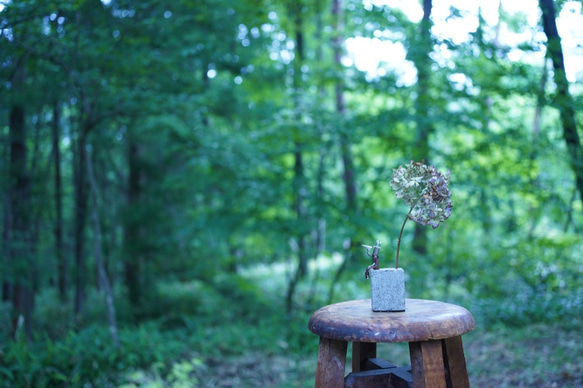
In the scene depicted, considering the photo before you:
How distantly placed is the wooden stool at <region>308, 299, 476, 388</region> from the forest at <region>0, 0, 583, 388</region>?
1812mm

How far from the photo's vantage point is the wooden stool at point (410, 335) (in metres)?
2.03

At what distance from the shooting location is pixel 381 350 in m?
5.20

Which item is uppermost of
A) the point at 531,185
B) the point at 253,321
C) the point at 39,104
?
the point at 39,104

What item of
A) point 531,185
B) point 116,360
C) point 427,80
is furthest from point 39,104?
point 531,185

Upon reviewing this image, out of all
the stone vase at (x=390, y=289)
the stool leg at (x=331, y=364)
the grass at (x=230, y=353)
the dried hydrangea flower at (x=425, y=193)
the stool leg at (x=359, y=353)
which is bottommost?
the grass at (x=230, y=353)

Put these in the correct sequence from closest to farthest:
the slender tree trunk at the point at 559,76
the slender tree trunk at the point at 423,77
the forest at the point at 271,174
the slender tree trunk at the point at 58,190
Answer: the slender tree trunk at the point at 559,76, the forest at the point at 271,174, the slender tree trunk at the point at 423,77, the slender tree trunk at the point at 58,190

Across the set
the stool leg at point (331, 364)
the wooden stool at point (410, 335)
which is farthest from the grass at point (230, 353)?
the stool leg at point (331, 364)

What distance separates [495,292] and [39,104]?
7.03 metres

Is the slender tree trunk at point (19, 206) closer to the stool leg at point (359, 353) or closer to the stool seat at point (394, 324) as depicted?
the stool leg at point (359, 353)

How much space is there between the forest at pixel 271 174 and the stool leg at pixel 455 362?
5.34 ft

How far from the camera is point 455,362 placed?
239cm

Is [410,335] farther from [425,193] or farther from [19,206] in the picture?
[19,206]

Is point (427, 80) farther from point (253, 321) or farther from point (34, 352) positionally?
point (34, 352)

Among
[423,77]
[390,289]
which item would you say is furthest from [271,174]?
[390,289]
